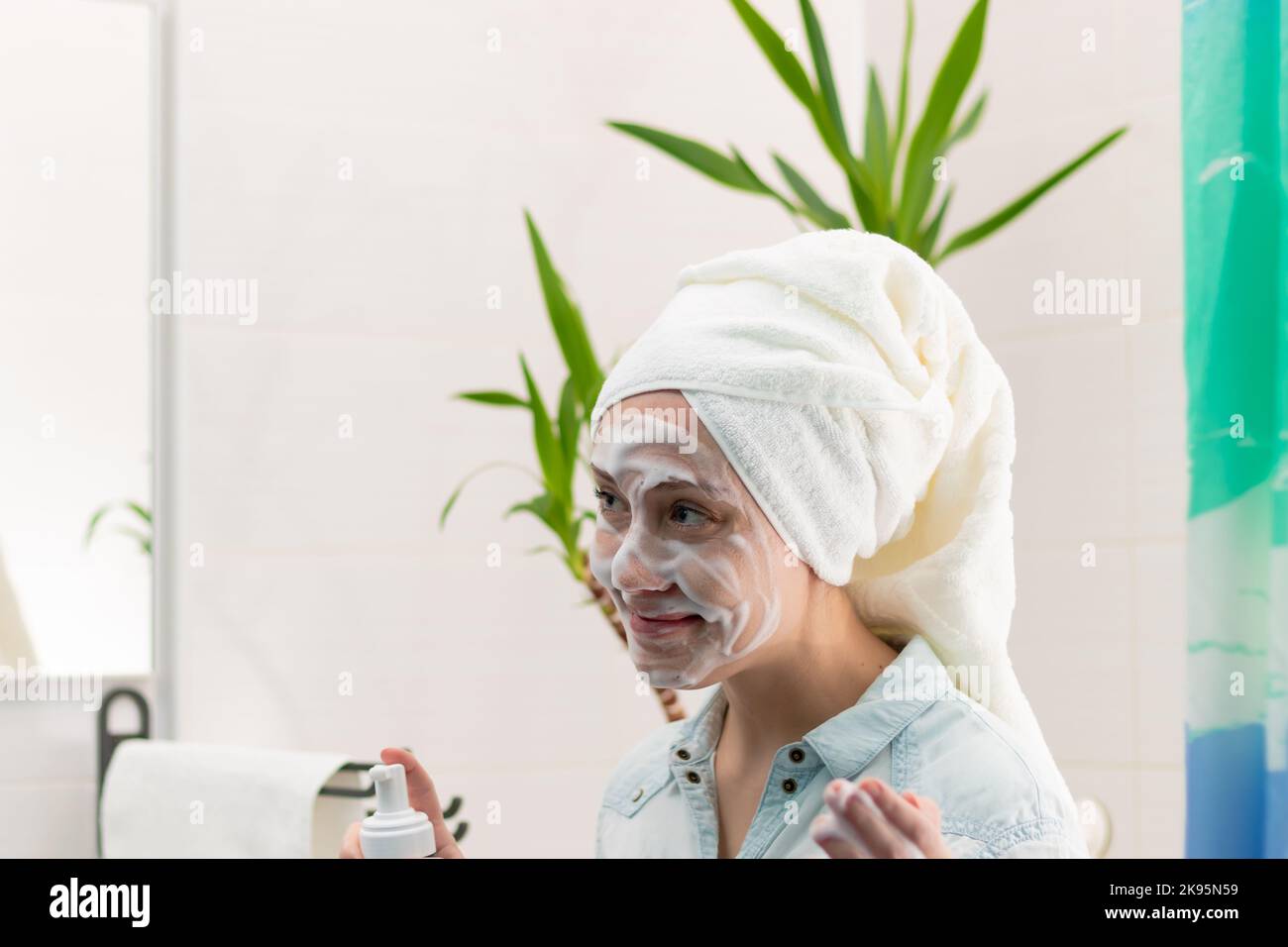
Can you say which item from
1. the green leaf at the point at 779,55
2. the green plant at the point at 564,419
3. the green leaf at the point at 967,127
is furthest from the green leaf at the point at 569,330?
the green leaf at the point at 967,127

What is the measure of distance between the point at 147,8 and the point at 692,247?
0.67 meters

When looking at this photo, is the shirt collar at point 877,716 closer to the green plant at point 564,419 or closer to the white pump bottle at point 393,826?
the white pump bottle at point 393,826

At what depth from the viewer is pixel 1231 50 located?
3.37ft

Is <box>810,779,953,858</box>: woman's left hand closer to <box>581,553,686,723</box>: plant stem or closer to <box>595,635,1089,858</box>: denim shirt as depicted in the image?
<box>595,635,1089,858</box>: denim shirt

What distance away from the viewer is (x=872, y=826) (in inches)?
16.3

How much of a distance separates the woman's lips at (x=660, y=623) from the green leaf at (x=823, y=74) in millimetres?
815

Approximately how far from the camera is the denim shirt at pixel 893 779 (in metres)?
0.59

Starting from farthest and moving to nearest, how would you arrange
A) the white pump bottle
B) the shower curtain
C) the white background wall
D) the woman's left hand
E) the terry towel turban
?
the white background wall
the shower curtain
the terry towel turban
the white pump bottle
the woman's left hand

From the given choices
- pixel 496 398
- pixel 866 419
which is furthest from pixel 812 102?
pixel 866 419

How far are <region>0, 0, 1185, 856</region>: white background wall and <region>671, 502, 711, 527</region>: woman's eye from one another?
0.88m

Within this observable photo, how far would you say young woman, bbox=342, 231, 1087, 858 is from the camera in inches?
24.8

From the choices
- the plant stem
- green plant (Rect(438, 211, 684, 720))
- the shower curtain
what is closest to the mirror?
green plant (Rect(438, 211, 684, 720))

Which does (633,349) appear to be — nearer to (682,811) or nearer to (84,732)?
(682,811)
